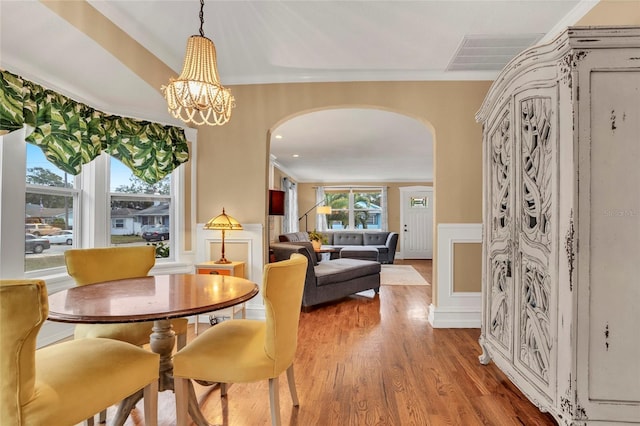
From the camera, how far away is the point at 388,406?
193cm

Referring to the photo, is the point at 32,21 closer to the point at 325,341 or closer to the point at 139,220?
the point at 139,220

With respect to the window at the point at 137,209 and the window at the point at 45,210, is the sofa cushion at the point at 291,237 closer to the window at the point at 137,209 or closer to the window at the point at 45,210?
the window at the point at 137,209

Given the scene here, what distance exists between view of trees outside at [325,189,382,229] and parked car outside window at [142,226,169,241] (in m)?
7.11

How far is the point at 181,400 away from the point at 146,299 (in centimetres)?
50

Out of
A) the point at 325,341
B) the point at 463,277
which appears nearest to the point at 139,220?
the point at 325,341

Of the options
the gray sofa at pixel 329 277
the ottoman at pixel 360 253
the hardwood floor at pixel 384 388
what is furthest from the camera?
the ottoman at pixel 360 253

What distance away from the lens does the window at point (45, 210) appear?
8.00 feet

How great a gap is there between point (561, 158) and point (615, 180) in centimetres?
24

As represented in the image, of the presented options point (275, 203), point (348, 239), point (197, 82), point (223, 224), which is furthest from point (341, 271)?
point (348, 239)

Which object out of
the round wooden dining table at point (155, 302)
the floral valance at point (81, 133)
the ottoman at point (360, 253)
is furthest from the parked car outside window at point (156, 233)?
the ottoman at point (360, 253)

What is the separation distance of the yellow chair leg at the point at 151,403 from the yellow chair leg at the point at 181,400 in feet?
0.30

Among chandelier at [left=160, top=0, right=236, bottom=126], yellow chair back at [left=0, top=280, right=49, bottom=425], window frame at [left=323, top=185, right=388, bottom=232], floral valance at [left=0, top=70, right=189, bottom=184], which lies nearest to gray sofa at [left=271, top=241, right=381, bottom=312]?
floral valance at [left=0, top=70, right=189, bottom=184]

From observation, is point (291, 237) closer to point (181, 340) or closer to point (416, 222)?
point (181, 340)

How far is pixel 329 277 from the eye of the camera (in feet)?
13.7
